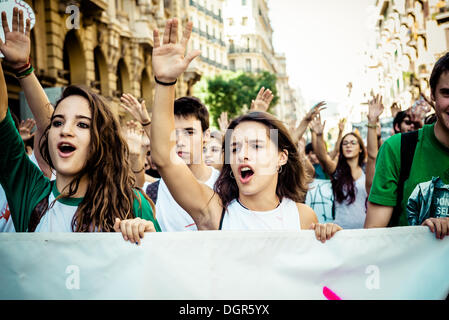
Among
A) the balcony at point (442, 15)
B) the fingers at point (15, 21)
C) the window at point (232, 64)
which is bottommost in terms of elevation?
the fingers at point (15, 21)

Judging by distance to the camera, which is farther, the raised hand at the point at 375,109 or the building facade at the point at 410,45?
the building facade at the point at 410,45

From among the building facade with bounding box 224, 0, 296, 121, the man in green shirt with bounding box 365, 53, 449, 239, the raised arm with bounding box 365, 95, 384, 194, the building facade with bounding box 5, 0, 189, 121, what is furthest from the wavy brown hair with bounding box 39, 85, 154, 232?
the building facade with bounding box 224, 0, 296, 121

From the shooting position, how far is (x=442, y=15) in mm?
21922

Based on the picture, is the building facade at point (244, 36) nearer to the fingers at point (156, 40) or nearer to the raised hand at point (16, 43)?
the raised hand at point (16, 43)

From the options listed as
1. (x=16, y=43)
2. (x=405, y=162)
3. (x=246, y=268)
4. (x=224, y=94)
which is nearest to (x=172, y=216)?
(x=246, y=268)

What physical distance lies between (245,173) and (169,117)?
2.13ft

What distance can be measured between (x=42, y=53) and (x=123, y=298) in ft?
41.7

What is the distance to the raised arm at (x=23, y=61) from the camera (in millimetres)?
2428

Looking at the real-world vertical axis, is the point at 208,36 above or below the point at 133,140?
above

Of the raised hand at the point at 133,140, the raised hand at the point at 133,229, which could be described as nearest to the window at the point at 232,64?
the raised hand at the point at 133,140

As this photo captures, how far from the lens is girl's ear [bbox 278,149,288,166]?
8.82ft

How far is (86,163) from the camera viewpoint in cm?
236

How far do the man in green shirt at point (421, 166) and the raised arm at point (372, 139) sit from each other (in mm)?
1604

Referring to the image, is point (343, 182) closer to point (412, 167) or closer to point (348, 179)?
point (348, 179)
